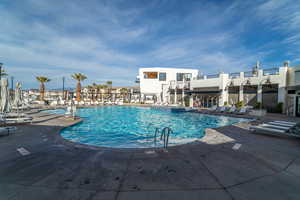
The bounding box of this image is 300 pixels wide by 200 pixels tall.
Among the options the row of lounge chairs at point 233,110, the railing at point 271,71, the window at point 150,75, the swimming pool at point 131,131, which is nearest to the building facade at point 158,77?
the window at point 150,75

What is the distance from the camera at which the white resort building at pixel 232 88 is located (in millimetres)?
13922

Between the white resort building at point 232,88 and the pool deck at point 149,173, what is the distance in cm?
1401

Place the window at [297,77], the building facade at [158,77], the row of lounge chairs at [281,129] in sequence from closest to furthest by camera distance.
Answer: the row of lounge chairs at [281,129] < the window at [297,77] < the building facade at [158,77]

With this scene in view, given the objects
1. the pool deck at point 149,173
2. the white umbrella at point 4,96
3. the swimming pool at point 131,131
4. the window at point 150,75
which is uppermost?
the window at point 150,75

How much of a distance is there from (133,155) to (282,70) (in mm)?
18701

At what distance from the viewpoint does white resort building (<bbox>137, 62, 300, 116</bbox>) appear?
1392 centimetres

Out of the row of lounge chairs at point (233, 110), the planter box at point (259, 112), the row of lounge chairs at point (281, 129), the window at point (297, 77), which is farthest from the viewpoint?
the row of lounge chairs at point (233, 110)

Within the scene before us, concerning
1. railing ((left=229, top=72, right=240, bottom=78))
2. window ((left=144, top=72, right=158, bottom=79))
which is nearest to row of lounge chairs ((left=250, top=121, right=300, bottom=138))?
railing ((left=229, top=72, right=240, bottom=78))

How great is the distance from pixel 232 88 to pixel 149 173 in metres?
20.4

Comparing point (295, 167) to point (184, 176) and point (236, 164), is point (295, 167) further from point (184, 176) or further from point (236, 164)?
point (184, 176)

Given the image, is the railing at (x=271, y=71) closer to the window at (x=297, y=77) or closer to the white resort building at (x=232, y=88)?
the white resort building at (x=232, y=88)

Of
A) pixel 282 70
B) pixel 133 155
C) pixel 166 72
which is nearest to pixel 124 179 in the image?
→ pixel 133 155

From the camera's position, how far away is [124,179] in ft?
8.33

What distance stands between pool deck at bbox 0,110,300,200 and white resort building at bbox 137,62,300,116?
14012mm
